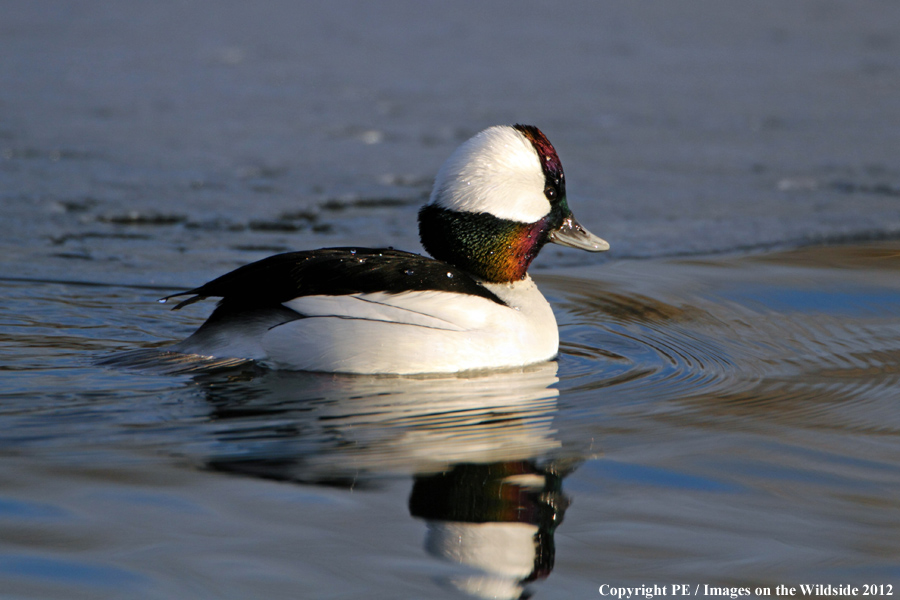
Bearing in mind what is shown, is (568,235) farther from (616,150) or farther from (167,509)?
(616,150)

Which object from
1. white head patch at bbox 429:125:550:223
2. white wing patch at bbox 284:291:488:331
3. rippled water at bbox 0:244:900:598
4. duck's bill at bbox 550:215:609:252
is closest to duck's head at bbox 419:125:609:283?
white head patch at bbox 429:125:550:223

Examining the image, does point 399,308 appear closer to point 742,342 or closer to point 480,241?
point 480,241

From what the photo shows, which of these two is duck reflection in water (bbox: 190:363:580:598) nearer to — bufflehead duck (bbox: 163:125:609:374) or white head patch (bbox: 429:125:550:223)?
bufflehead duck (bbox: 163:125:609:374)

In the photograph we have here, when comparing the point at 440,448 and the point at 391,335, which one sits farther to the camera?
the point at 391,335

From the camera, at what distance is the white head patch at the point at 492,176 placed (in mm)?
5207

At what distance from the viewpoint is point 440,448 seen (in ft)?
13.3

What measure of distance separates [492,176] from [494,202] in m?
0.12

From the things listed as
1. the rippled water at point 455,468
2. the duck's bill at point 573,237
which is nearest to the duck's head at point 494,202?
the duck's bill at point 573,237

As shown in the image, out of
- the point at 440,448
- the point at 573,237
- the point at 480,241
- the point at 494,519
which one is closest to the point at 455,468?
the point at 440,448

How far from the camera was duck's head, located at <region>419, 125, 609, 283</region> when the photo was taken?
17.1 feet

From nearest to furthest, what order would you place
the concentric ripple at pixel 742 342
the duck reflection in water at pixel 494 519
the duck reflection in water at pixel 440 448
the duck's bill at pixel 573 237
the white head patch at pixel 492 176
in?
the duck reflection in water at pixel 494 519 → the duck reflection in water at pixel 440 448 → the concentric ripple at pixel 742 342 → the white head patch at pixel 492 176 → the duck's bill at pixel 573 237

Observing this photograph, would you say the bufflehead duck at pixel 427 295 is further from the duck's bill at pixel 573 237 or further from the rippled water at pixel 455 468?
the duck's bill at pixel 573 237

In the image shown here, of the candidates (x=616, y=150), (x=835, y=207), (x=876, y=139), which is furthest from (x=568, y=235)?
(x=876, y=139)

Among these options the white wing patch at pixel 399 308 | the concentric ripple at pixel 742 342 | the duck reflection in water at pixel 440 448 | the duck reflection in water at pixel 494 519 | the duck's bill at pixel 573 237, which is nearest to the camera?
the duck reflection in water at pixel 494 519
